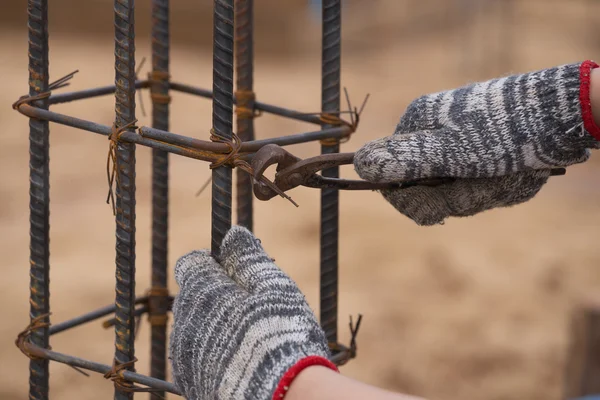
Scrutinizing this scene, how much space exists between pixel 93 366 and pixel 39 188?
363 millimetres

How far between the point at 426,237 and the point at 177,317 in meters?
4.10

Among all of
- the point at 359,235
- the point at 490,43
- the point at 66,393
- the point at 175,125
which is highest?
the point at 490,43

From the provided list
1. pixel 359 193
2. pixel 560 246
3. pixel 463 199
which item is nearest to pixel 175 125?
pixel 359 193

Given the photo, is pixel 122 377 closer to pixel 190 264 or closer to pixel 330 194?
pixel 190 264

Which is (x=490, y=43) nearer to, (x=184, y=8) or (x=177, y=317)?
(x=184, y=8)

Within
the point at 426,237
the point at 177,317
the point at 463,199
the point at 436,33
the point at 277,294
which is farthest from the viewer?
the point at 436,33

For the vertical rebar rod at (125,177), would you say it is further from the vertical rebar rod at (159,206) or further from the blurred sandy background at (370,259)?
the blurred sandy background at (370,259)

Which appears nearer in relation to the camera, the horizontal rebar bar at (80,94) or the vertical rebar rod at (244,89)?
the horizontal rebar bar at (80,94)

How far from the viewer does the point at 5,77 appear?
8125 millimetres

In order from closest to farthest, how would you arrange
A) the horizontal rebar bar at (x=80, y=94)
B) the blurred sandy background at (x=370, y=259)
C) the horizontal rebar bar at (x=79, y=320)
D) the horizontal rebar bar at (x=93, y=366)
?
the horizontal rebar bar at (x=93, y=366), the horizontal rebar bar at (x=80, y=94), the horizontal rebar bar at (x=79, y=320), the blurred sandy background at (x=370, y=259)

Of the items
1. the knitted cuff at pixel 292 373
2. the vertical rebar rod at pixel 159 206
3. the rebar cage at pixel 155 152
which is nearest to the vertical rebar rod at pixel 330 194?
the rebar cage at pixel 155 152

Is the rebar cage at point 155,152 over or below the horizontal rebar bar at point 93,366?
over

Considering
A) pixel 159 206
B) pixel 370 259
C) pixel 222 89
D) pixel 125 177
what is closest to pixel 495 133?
pixel 222 89

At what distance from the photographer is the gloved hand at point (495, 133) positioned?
4.33 feet
